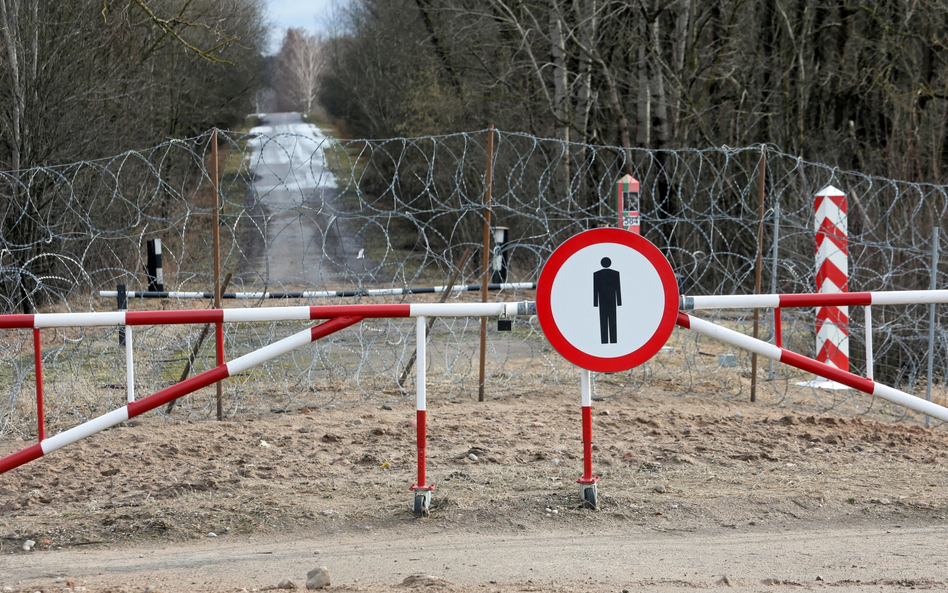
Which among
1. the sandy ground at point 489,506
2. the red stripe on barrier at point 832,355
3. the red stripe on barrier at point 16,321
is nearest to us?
the sandy ground at point 489,506

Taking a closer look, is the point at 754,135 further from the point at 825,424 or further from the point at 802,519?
the point at 802,519

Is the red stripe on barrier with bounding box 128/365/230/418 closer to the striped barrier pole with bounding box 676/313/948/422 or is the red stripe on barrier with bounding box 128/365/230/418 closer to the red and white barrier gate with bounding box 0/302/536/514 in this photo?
the red and white barrier gate with bounding box 0/302/536/514

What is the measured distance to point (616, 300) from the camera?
4.48m

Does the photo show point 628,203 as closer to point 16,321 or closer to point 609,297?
point 609,297

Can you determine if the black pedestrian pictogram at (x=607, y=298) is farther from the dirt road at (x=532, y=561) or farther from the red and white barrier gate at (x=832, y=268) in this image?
the red and white barrier gate at (x=832, y=268)

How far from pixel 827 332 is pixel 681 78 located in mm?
9226

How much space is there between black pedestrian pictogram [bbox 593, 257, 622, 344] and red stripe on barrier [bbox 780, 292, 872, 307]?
0.98 m

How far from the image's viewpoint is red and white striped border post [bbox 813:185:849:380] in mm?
8500

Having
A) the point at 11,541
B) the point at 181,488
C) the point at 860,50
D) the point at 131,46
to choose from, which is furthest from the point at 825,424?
the point at 131,46

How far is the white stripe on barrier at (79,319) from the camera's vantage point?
425 cm

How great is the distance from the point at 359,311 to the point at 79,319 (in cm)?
136

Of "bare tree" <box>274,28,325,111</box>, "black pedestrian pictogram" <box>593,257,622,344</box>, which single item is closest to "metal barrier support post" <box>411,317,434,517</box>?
"black pedestrian pictogram" <box>593,257,622,344</box>

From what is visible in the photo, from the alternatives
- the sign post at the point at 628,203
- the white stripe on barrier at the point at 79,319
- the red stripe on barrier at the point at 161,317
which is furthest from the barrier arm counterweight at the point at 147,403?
the sign post at the point at 628,203

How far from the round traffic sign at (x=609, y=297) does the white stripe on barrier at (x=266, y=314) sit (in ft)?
3.99
